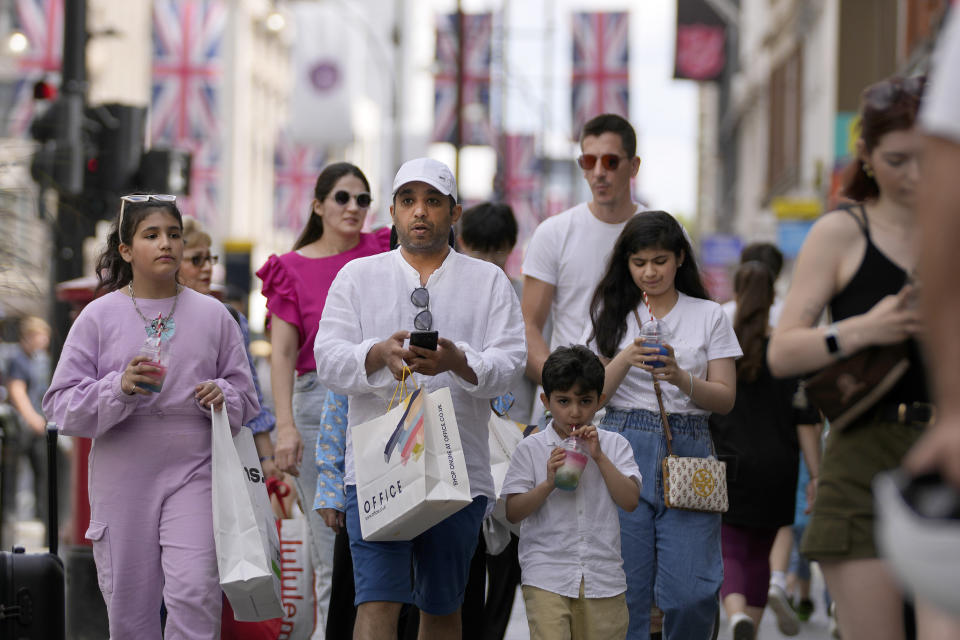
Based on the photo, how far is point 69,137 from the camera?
12602mm

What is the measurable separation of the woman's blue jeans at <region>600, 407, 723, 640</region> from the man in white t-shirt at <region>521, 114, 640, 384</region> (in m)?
0.77

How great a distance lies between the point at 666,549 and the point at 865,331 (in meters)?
2.36

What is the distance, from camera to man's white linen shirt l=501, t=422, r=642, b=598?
615cm

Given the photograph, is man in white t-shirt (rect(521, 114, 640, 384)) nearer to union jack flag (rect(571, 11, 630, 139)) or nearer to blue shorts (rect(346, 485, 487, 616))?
blue shorts (rect(346, 485, 487, 616))

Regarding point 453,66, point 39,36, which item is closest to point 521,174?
point 453,66

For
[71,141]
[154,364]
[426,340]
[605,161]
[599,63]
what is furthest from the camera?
[599,63]

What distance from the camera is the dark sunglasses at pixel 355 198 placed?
25.2ft

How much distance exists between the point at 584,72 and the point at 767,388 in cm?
1990

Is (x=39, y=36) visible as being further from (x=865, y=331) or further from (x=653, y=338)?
(x=865, y=331)

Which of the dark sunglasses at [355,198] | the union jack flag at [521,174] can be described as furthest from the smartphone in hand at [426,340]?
the union jack flag at [521,174]

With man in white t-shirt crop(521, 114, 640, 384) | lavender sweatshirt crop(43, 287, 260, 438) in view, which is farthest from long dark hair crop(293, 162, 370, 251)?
lavender sweatshirt crop(43, 287, 260, 438)

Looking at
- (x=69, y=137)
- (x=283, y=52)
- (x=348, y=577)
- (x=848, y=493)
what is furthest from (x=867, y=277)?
(x=283, y=52)

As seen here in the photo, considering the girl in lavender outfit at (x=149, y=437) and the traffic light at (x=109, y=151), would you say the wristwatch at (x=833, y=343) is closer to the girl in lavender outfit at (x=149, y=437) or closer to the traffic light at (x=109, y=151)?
the girl in lavender outfit at (x=149, y=437)

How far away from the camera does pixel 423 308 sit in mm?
5945
